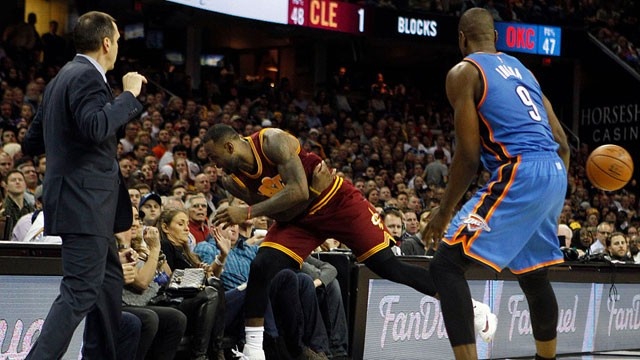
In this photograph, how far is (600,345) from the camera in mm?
10328

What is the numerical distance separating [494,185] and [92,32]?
7.12ft

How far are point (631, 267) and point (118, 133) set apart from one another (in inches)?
279

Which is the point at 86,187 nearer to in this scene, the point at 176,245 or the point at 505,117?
the point at 505,117

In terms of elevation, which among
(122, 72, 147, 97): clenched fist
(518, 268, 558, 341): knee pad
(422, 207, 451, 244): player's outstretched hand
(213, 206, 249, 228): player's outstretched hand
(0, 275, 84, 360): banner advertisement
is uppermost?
(122, 72, 147, 97): clenched fist

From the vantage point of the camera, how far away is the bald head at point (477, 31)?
17.1 feet

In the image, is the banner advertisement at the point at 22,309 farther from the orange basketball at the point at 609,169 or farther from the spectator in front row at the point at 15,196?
the orange basketball at the point at 609,169

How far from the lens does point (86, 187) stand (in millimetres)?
4793

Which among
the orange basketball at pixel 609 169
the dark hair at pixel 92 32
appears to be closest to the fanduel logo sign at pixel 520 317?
the orange basketball at pixel 609 169

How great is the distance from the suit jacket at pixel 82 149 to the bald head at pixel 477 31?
5.70 feet

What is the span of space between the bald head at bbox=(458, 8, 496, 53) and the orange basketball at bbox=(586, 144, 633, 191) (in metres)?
→ 5.01

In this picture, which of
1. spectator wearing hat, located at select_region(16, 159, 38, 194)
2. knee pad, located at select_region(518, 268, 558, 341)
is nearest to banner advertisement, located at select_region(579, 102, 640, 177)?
spectator wearing hat, located at select_region(16, 159, 38, 194)

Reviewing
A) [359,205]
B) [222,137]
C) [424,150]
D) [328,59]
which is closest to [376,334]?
[359,205]

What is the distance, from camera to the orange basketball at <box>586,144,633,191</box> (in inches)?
387

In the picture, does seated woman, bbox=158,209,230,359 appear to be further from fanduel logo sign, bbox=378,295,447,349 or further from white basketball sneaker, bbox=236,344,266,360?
fanduel logo sign, bbox=378,295,447,349
